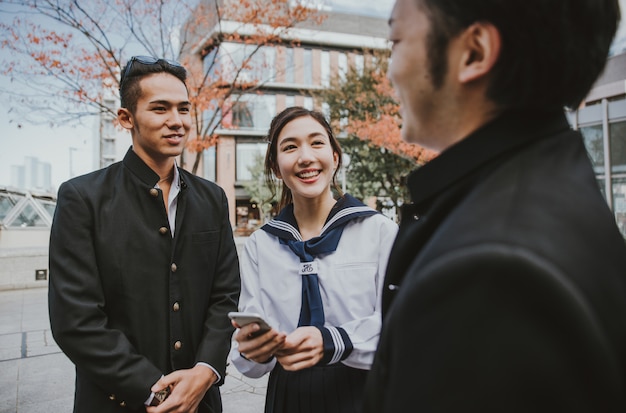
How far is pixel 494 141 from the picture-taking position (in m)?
0.68

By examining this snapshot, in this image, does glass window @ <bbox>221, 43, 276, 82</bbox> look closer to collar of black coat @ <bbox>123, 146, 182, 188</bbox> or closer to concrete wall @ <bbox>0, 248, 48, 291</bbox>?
concrete wall @ <bbox>0, 248, 48, 291</bbox>

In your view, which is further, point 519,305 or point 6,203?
point 6,203

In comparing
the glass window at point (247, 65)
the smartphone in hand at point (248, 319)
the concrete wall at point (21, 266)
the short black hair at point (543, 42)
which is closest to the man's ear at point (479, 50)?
the short black hair at point (543, 42)

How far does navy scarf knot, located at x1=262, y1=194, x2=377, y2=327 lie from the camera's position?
64.7 inches

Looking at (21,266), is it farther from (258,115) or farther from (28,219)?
(258,115)

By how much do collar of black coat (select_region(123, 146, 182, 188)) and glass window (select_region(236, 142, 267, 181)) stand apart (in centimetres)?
2884

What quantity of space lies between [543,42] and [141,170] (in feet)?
5.02

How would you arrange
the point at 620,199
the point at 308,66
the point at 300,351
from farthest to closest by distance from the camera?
the point at 308,66, the point at 620,199, the point at 300,351

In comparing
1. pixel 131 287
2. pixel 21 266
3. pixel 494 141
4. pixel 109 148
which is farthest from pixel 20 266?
pixel 109 148

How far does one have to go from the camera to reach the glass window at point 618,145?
26.5ft

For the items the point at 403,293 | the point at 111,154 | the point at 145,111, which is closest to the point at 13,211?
the point at 145,111

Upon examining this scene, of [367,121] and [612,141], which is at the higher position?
[367,121]

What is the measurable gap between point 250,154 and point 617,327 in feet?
101

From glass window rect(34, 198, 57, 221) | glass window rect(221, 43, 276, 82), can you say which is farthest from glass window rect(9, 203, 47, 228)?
glass window rect(221, 43, 276, 82)
